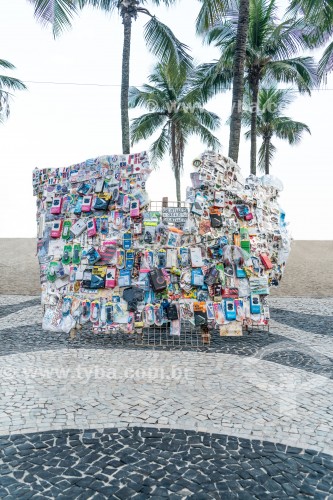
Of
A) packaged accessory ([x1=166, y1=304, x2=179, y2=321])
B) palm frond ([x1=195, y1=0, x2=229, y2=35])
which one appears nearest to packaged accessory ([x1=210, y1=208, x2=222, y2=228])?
packaged accessory ([x1=166, y1=304, x2=179, y2=321])

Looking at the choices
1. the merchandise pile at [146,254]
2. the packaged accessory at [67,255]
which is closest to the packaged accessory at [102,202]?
the merchandise pile at [146,254]

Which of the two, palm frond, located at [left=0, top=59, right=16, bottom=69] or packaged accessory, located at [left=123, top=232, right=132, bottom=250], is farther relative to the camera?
palm frond, located at [left=0, top=59, right=16, bottom=69]

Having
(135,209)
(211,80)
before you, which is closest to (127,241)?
(135,209)

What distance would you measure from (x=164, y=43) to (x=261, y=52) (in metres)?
4.71

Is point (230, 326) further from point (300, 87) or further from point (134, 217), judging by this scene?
point (300, 87)

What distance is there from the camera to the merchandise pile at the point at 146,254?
705 cm

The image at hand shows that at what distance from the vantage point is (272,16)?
15.7 meters

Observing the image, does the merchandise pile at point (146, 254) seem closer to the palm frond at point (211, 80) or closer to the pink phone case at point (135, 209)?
the pink phone case at point (135, 209)

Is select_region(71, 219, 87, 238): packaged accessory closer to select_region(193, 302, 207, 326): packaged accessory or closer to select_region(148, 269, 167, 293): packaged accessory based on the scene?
select_region(148, 269, 167, 293): packaged accessory

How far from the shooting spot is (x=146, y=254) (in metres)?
7.06

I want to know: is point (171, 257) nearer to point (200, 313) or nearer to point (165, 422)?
point (200, 313)

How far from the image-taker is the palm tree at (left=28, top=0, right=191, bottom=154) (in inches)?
461

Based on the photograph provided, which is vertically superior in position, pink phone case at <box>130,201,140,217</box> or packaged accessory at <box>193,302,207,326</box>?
pink phone case at <box>130,201,140,217</box>

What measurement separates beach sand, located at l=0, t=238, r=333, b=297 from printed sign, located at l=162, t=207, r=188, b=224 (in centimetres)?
893
